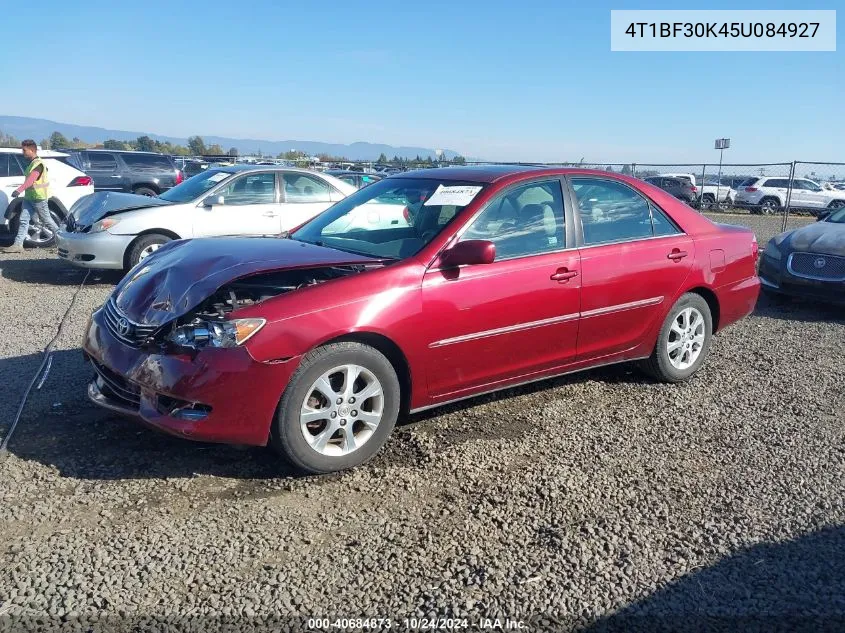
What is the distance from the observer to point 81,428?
417 cm

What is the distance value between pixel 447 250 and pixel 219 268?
127cm

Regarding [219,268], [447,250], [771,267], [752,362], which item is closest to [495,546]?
[447,250]

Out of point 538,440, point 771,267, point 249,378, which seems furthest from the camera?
point 771,267

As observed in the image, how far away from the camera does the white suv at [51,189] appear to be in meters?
12.1

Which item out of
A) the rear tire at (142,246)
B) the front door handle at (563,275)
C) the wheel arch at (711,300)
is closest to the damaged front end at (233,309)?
the front door handle at (563,275)

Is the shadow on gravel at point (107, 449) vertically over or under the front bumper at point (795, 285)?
under

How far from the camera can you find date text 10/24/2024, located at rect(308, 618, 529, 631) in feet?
8.47

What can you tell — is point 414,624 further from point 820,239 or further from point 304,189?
point 304,189

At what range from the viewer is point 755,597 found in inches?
111

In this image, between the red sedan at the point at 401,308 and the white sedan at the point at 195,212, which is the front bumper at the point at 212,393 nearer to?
the red sedan at the point at 401,308

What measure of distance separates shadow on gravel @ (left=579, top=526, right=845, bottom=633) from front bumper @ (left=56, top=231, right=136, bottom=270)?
25.2ft

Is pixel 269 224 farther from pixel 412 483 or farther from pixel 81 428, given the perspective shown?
pixel 412 483

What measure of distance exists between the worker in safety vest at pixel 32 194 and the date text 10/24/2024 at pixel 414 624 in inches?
394

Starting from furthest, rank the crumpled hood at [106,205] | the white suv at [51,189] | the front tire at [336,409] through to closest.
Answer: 1. the white suv at [51,189]
2. the crumpled hood at [106,205]
3. the front tire at [336,409]
